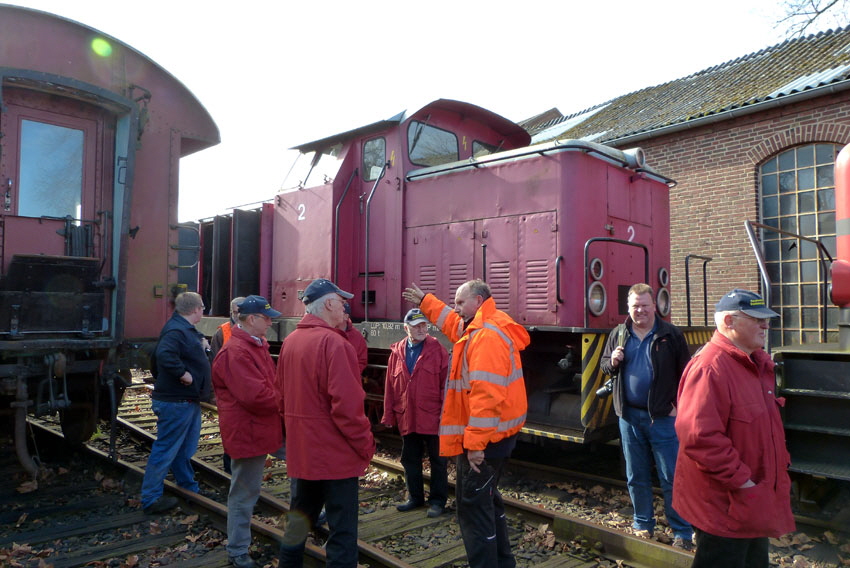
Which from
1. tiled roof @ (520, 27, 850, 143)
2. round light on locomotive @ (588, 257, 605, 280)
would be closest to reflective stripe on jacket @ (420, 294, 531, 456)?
round light on locomotive @ (588, 257, 605, 280)

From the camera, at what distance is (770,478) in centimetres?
255

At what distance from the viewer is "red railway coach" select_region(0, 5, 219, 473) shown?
5.08m

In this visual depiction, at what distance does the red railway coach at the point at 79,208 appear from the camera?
508 centimetres

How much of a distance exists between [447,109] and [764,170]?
5876 millimetres

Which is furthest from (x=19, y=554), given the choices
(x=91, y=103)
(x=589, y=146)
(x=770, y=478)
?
(x=589, y=146)

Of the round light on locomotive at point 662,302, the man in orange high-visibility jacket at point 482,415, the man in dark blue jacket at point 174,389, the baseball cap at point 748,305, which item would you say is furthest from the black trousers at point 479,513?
the round light on locomotive at point 662,302

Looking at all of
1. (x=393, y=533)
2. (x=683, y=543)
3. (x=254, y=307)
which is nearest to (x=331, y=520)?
(x=393, y=533)

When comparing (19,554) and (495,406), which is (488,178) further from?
(19,554)

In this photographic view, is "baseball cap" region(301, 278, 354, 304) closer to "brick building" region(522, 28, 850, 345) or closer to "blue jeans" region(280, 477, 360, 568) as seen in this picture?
"blue jeans" region(280, 477, 360, 568)

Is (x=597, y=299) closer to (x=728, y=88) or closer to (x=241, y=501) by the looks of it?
(x=241, y=501)

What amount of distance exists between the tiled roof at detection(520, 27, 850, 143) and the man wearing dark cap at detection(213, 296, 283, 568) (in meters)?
8.97

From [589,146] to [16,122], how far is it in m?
5.09

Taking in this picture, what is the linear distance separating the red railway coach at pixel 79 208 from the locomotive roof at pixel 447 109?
190 cm

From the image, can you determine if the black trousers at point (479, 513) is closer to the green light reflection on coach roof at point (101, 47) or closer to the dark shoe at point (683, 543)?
the dark shoe at point (683, 543)
